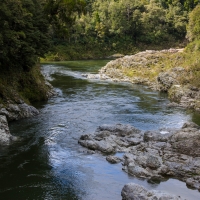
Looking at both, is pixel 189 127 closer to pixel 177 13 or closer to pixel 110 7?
pixel 110 7

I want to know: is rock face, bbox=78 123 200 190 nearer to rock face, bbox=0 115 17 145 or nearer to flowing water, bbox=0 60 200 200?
flowing water, bbox=0 60 200 200

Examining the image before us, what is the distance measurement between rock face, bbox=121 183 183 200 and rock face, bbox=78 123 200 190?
7.00ft

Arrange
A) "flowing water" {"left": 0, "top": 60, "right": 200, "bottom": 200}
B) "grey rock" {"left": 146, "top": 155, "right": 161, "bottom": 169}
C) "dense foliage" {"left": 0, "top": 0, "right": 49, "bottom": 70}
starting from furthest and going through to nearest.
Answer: "dense foliage" {"left": 0, "top": 0, "right": 49, "bottom": 70}
"grey rock" {"left": 146, "top": 155, "right": 161, "bottom": 169}
"flowing water" {"left": 0, "top": 60, "right": 200, "bottom": 200}

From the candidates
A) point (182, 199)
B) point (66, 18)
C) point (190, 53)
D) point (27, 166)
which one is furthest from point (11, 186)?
point (190, 53)

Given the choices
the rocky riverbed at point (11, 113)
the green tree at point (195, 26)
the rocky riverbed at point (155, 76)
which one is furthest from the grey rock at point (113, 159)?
the green tree at point (195, 26)

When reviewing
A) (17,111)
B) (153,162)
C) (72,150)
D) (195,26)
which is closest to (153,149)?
(153,162)

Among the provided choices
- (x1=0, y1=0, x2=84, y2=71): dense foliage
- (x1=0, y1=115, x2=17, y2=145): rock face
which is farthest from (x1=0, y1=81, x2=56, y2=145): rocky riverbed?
(x1=0, y1=0, x2=84, y2=71): dense foliage

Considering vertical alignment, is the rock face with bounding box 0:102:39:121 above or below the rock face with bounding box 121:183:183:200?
above

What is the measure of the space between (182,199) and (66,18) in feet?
76.8

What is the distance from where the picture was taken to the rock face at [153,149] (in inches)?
575

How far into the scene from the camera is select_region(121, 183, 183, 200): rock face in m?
11.6

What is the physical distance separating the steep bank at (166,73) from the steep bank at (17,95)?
44.3 feet

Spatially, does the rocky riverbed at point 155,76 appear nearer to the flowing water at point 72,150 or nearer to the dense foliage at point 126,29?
the flowing water at point 72,150

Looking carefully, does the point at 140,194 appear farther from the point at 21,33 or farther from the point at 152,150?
the point at 21,33
